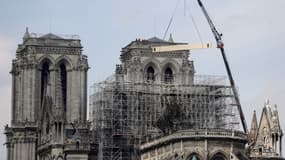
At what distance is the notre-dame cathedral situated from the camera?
152 meters

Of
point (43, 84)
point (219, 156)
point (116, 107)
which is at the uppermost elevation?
point (43, 84)

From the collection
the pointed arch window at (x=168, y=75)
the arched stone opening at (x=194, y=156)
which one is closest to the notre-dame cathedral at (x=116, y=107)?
the pointed arch window at (x=168, y=75)

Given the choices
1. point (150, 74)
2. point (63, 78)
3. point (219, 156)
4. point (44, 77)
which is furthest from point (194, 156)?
point (44, 77)

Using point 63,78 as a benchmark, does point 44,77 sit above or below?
above

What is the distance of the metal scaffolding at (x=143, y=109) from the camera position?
15412cm

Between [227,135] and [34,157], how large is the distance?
4255cm

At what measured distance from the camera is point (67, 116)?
170 metres

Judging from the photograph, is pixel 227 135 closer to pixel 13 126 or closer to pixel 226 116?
pixel 226 116

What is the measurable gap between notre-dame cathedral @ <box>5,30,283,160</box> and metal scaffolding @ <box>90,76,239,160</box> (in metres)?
0.12

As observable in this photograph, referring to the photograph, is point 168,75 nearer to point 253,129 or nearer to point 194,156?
point 253,129

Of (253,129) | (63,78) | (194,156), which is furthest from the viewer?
(63,78)

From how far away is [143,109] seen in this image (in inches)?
6161

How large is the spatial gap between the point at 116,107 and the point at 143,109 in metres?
3.37

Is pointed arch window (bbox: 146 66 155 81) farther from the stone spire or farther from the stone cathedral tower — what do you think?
the stone spire
